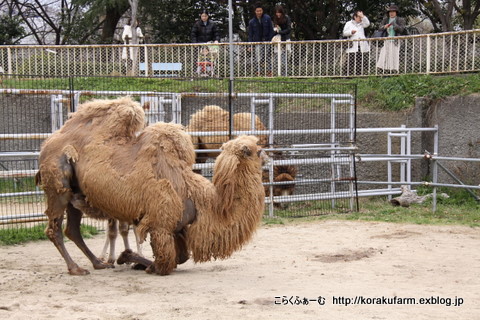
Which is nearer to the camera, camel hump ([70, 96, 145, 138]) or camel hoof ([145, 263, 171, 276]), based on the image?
camel hoof ([145, 263, 171, 276])

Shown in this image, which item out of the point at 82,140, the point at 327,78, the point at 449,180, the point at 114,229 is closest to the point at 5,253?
the point at 114,229

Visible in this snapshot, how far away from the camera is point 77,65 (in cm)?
1916

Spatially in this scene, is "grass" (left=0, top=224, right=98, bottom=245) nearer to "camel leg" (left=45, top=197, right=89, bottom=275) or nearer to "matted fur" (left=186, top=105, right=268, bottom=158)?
"camel leg" (left=45, top=197, right=89, bottom=275)

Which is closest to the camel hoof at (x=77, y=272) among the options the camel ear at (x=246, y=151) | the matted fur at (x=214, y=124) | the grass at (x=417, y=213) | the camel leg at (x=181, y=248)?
the camel leg at (x=181, y=248)

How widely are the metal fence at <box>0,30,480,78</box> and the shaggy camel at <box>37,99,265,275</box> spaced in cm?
997

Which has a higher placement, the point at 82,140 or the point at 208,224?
the point at 82,140

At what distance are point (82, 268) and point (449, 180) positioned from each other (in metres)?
8.71

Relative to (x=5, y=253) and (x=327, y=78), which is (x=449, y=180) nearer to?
(x=327, y=78)

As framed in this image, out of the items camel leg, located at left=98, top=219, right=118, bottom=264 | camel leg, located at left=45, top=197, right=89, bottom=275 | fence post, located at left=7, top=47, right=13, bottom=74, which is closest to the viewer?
camel leg, located at left=45, top=197, right=89, bottom=275

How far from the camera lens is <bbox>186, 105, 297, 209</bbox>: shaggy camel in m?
12.3

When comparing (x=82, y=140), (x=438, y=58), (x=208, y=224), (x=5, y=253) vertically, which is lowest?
(x=5, y=253)

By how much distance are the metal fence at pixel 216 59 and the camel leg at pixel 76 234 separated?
978 cm

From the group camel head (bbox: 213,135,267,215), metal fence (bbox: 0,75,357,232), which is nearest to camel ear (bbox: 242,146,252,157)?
camel head (bbox: 213,135,267,215)

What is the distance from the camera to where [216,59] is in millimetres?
18953
